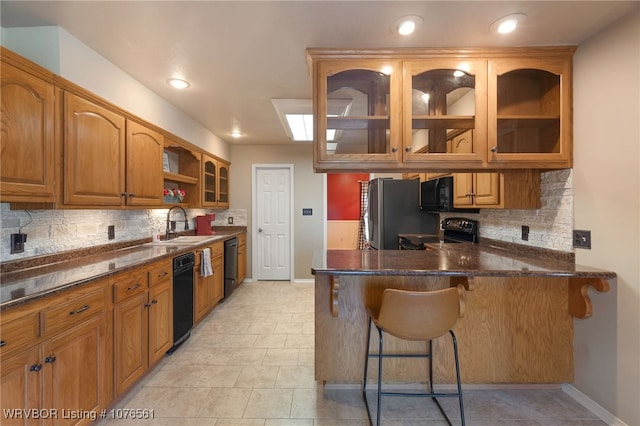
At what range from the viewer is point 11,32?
1729 millimetres

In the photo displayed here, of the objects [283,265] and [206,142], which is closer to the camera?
[206,142]

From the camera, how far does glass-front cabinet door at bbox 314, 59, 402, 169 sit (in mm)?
1893

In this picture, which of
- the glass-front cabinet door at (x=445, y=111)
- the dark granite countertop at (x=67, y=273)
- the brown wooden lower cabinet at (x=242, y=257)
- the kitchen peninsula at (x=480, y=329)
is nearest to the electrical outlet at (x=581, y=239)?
the kitchen peninsula at (x=480, y=329)

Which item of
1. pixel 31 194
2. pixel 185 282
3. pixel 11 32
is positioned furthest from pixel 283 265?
pixel 11 32

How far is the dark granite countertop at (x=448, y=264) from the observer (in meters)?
1.55

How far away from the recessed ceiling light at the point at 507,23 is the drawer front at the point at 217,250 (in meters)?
3.27

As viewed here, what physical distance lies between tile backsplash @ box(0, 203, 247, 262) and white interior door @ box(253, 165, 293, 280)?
6.46 feet

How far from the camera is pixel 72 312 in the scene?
55.8 inches

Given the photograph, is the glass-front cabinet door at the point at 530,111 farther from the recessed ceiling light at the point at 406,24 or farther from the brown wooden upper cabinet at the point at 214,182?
the brown wooden upper cabinet at the point at 214,182

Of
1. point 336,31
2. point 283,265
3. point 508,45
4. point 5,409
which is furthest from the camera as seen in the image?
point 283,265

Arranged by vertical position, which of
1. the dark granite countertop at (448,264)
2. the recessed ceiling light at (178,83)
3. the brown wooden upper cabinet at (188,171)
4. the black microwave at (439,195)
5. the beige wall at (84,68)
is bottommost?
the dark granite countertop at (448,264)

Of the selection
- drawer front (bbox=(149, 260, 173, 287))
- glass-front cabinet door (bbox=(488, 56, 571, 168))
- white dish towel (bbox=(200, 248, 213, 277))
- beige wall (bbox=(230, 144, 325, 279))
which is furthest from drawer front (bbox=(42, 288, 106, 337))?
beige wall (bbox=(230, 144, 325, 279))

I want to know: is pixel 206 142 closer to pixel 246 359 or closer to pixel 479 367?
pixel 246 359

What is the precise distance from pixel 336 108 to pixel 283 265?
3.42 metres
